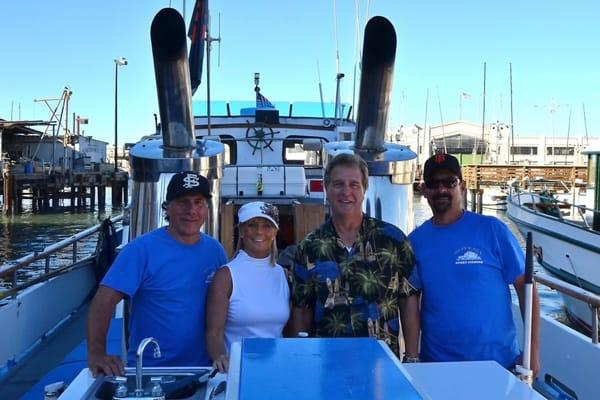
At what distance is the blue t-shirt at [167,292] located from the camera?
8.98ft

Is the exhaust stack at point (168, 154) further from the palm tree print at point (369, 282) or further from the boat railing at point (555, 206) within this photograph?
the boat railing at point (555, 206)

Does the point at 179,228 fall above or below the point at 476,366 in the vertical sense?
above

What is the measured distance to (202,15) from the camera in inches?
284

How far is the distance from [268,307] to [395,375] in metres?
1.08

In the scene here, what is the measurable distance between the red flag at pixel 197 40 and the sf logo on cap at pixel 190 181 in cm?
437

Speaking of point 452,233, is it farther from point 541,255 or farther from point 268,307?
point 541,255

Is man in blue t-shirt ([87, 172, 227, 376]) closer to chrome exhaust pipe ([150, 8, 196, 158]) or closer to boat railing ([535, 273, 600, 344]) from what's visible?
chrome exhaust pipe ([150, 8, 196, 158])

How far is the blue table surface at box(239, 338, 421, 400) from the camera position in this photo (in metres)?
1.64

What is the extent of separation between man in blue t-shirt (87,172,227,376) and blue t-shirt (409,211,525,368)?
3.36ft

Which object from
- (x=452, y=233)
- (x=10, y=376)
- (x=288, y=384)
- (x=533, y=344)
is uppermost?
(x=452, y=233)

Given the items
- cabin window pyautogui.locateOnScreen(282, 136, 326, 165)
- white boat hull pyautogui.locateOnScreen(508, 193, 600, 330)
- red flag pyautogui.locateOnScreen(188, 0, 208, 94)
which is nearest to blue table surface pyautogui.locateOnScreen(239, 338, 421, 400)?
red flag pyautogui.locateOnScreen(188, 0, 208, 94)

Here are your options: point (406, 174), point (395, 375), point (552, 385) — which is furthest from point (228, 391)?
point (552, 385)

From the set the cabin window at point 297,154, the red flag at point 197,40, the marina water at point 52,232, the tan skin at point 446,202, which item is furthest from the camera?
the marina water at point 52,232

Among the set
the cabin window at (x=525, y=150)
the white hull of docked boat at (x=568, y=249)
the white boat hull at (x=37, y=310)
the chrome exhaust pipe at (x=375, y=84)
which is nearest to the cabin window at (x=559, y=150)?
the cabin window at (x=525, y=150)
